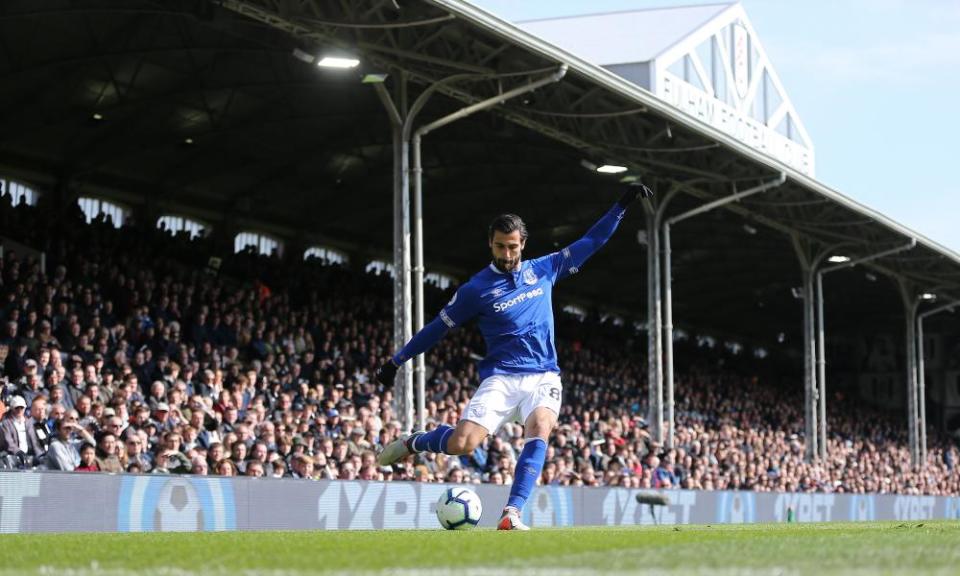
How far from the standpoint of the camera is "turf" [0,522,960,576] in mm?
6223

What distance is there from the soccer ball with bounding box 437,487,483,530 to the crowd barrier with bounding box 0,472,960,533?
481cm

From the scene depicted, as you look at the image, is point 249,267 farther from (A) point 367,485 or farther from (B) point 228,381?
(A) point 367,485

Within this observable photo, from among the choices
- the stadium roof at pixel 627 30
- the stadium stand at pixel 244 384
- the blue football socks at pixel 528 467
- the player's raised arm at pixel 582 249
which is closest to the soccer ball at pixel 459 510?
the blue football socks at pixel 528 467

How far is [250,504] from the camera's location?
53.9 feet

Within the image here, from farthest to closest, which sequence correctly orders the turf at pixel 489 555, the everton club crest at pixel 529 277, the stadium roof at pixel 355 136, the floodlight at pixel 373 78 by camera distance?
the stadium roof at pixel 355 136, the floodlight at pixel 373 78, the everton club crest at pixel 529 277, the turf at pixel 489 555

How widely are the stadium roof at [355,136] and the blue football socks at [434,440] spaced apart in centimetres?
968

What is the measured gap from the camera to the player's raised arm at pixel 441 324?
10.7 meters

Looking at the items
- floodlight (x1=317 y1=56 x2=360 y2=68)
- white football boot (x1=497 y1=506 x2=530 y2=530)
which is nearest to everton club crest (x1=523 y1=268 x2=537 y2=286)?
white football boot (x1=497 y1=506 x2=530 y2=530)

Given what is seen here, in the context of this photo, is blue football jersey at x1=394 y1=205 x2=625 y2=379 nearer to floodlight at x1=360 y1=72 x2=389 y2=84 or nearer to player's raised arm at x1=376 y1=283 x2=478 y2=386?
player's raised arm at x1=376 y1=283 x2=478 y2=386

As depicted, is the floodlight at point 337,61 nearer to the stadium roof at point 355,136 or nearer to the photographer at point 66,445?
the stadium roof at point 355,136

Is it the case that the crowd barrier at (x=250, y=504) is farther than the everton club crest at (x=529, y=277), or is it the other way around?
the crowd barrier at (x=250, y=504)

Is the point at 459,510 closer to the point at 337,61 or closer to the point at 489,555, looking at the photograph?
the point at 489,555

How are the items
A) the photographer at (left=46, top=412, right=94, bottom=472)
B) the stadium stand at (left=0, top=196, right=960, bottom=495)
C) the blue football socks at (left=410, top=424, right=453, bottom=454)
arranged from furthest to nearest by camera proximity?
the stadium stand at (left=0, top=196, right=960, bottom=495), the photographer at (left=46, top=412, right=94, bottom=472), the blue football socks at (left=410, top=424, right=453, bottom=454)

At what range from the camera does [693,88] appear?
4934 centimetres
